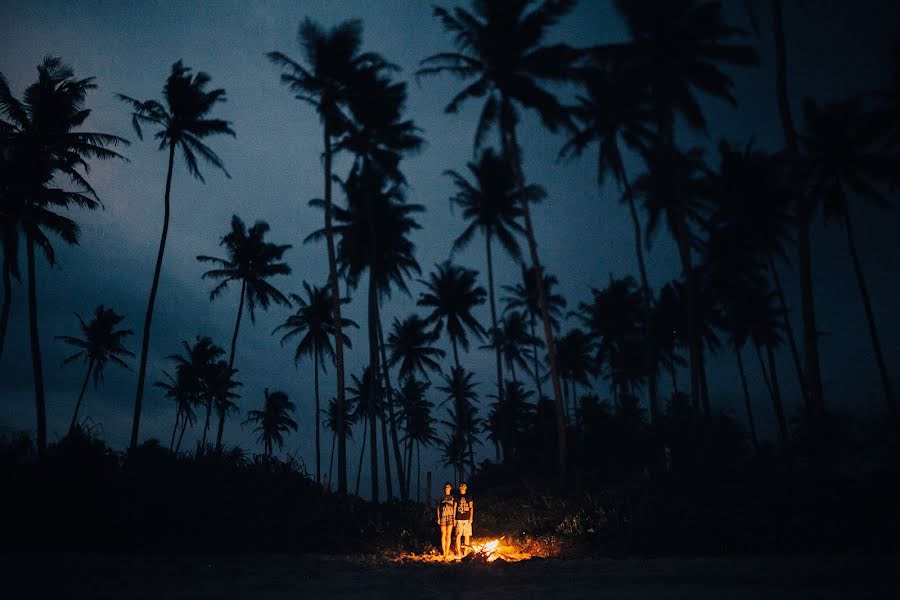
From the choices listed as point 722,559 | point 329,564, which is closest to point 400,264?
point 329,564

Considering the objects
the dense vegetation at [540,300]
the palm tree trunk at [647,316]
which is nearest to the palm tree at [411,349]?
the dense vegetation at [540,300]

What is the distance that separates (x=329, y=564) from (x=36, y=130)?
1899 cm

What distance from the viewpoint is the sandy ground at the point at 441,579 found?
545 centimetres

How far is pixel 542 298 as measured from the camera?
640 inches

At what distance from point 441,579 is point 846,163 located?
24.8 metres

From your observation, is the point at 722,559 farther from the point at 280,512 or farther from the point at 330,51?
the point at 330,51

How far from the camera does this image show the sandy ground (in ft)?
17.9

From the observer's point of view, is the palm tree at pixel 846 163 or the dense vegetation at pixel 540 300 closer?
the dense vegetation at pixel 540 300

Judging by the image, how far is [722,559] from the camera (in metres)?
7.35

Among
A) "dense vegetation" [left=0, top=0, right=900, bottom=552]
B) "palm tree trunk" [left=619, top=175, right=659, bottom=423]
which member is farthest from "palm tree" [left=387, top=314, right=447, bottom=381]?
"palm tree trunk" [left=619, top=175, right=659, bottom=423]

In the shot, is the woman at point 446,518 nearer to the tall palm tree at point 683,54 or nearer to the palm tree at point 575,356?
the tall palm tree at point 683,54

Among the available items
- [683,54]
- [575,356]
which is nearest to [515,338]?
[575,356]

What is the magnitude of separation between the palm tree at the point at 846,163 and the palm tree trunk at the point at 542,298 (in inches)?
520

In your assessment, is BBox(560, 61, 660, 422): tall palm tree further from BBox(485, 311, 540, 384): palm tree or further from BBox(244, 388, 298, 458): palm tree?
BBox(244, 388, 298, 458): palm tree
